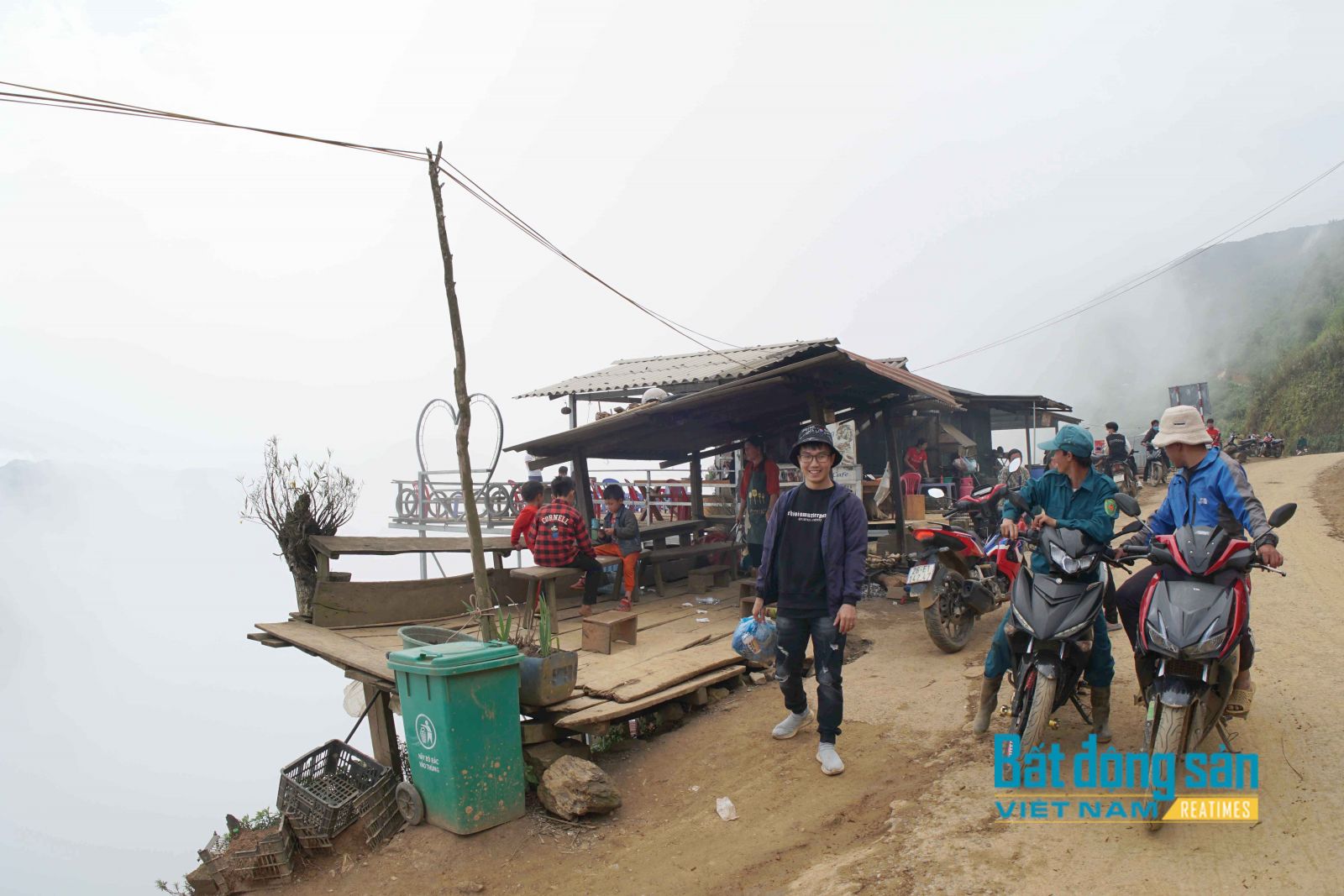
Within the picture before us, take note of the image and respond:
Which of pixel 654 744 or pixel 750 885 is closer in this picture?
pixel 750 885

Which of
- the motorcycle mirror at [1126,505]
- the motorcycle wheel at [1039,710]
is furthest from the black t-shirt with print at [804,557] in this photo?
the motorcycle mirror at [1126,505]

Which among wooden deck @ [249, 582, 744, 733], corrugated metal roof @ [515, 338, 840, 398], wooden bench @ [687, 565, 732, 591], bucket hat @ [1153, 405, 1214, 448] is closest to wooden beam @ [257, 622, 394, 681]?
wooden deck @ [249, 582, 744, 733]

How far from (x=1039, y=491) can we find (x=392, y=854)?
13.4 ft

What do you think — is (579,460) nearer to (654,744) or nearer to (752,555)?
(752,555)

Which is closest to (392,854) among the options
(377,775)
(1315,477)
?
(377,775)

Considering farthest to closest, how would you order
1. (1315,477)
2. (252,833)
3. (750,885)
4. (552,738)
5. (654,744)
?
(1315,477) < (252,833) < (654,744) < (552,738) < (750,885)

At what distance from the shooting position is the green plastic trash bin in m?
4.33

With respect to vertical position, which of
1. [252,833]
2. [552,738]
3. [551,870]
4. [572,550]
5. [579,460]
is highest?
[579,460]

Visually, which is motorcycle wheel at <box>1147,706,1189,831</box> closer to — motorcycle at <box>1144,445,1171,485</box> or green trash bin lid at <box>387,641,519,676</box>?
green trash bin lid at <box>387,641,519,676</box>

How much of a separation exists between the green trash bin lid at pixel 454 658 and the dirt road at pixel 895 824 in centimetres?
96

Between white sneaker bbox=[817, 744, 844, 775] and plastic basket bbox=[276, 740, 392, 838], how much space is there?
2.79 meters

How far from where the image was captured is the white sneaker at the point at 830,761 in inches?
174

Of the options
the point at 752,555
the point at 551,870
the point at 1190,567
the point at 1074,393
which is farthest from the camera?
the point at 1074,393

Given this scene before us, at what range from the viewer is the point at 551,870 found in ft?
13.6
